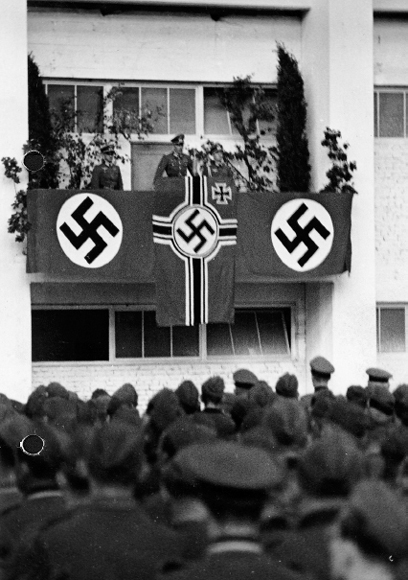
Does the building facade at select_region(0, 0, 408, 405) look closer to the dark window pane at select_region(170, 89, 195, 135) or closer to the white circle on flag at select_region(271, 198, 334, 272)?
the dark window pane at select_region(170, 89, 195, 135)

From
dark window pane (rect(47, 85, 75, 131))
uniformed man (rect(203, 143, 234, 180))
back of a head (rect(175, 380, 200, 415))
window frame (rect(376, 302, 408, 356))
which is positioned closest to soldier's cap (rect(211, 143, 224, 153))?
uniformed man (rect(203, 143, 234, 180))

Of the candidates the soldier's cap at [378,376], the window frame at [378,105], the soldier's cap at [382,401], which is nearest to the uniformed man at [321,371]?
the soldier's cap at [378,376]

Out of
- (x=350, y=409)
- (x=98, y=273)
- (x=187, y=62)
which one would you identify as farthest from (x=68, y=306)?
(x=350, y=409)

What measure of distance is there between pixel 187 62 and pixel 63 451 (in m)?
9.68

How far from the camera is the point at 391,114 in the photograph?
13664 mm

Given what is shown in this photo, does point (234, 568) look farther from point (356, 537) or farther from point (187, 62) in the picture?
point (187, 62)

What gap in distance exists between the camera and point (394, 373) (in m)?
13.5

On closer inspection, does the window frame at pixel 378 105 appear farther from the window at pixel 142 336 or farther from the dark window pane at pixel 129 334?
the dark window pane at pixel 129 334

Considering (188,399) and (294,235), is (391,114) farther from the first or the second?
(188,399)

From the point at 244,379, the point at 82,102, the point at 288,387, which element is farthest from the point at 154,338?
the point at 288,387

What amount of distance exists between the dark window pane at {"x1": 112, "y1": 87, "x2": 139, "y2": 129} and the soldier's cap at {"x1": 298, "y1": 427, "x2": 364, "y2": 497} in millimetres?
9659

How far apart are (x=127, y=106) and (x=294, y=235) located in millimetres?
2528

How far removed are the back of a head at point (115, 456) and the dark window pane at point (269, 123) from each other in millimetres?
10037

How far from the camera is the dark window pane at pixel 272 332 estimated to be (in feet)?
44.5
